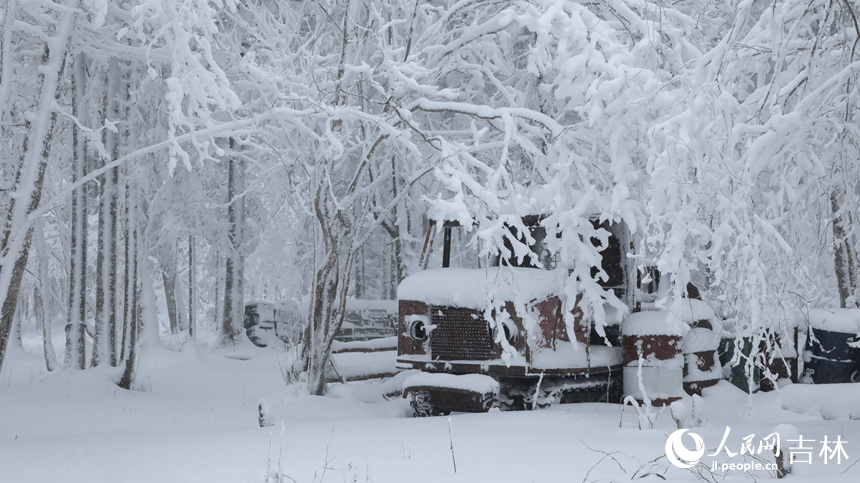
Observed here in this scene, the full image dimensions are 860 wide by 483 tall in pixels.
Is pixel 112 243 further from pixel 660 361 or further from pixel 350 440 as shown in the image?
pixel 660 361

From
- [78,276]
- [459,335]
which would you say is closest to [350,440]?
[459,335]

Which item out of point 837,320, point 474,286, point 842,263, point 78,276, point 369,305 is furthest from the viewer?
point 369,305

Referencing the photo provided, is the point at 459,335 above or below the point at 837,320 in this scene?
below

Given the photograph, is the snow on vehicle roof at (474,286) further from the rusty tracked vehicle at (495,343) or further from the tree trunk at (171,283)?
the tree trunk at (171,283)

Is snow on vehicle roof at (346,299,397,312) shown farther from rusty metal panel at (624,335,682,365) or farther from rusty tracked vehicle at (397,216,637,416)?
rusty metal panel at (624,335,682,365)

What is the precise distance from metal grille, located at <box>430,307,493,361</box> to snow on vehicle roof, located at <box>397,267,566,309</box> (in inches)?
4.8

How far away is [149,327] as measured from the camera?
12938 millimetres

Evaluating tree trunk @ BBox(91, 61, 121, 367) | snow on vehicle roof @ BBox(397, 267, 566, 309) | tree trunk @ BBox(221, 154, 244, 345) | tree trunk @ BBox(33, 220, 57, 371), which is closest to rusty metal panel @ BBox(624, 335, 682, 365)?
snow on vehicle roof @ BBox(397, 267, 566, 309)

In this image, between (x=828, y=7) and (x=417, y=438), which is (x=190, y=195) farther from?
Result: (x=828, y=7)

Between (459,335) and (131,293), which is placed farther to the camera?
(131,293)

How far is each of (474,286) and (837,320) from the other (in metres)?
4.61

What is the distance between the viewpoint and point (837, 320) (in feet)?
28.6

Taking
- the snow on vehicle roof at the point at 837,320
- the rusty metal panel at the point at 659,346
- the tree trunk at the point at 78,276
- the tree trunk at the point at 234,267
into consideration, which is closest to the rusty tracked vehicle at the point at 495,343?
the rusty metal panel at the point at 659,346

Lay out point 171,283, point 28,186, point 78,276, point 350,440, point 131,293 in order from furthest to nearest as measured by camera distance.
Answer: point 171,283, point 78,276, point 131,293, point 28,186, point 350,440
